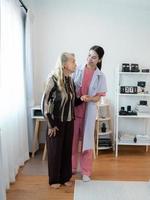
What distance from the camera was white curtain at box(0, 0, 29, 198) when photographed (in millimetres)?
2627

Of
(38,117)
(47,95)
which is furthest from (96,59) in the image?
(38,117)

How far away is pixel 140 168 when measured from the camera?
3.36 m

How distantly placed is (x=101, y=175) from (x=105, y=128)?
1067mm

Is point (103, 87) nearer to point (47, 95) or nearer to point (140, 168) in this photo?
point (47, 95)

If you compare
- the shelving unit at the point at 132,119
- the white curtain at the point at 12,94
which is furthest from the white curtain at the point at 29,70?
the shelving unit at the point at 132,119

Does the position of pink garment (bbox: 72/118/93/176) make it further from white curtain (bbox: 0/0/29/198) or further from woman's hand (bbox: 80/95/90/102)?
white curtain (bbox: 0/0/29/198)

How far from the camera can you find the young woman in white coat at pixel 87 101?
113 inches

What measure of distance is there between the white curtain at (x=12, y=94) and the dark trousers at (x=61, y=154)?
18.2 inches

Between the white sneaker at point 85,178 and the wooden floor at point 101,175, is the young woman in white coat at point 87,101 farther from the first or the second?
the wooden floor at point 101,175

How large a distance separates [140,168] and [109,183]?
681mm

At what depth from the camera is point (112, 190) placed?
8.89ft

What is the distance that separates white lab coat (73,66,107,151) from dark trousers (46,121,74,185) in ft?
0.73

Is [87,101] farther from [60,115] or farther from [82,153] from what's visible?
[82,153]

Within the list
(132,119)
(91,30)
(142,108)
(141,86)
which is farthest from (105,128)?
(91,30)
